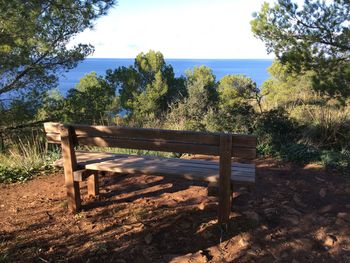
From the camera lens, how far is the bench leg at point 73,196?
3.92m

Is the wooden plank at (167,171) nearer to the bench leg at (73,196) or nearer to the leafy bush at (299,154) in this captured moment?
the bench leg at (73,196)

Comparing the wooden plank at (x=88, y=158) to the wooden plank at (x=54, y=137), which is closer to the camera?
the wooden plank at (x=54, y=137)

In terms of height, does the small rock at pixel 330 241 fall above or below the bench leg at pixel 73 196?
below

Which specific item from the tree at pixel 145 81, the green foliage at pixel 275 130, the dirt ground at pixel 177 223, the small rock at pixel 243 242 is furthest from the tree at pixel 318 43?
the tree at pixel 145 81

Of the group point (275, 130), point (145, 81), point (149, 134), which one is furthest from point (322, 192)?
point (145, 81)

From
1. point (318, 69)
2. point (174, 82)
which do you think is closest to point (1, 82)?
point (318, 69)

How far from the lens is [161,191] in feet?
14.7

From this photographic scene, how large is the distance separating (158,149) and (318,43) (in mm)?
5133

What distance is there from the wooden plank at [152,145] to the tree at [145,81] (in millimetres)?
21466

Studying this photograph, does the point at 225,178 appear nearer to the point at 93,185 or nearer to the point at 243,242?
the point at 243,242

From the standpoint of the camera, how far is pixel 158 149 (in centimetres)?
356

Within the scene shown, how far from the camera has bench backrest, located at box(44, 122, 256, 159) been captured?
3.31 metres

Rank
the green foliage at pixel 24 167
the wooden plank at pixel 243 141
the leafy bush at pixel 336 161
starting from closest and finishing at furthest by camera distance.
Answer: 1. the wooden plank at pixel 243 141
2. the leafy bush at pixel 336 161
3. the green foliage at pixel 24 167

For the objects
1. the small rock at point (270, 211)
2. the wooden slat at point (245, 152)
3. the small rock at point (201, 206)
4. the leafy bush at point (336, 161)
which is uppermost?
the wooden slat at point (245, 152)
